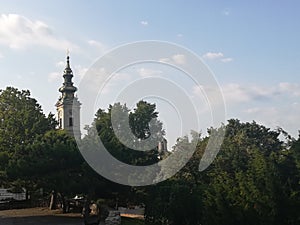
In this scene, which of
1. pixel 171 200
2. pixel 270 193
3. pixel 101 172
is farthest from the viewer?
pixel 101 172

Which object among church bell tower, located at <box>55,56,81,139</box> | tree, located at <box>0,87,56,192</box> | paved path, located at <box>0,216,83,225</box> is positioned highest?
church bell tower, located at <box>55,56,81,139</box>

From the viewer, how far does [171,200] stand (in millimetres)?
18031

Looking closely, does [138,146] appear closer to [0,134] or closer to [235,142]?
[235,142]

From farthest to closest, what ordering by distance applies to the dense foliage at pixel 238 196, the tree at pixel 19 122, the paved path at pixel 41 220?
the tree at pixel 19 122
the paved path at pixel 41 220
the dense foliage at pixel 238 196

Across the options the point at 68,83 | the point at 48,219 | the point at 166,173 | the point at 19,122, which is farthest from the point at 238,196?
the point at 68,83

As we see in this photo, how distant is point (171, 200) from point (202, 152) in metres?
6.97

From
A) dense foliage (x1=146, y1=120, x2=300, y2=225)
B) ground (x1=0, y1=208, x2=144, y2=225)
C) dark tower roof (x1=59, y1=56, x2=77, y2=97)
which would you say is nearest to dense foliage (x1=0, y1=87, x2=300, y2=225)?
dense foliage (x1=146, y1=120, x2=300, y2=225)

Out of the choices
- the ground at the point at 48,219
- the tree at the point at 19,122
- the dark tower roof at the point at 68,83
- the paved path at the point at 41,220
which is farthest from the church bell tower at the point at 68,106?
the paved path at the point at 41,220

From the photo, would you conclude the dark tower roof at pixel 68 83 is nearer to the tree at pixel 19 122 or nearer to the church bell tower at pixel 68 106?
the church bell tower at pixel 68 106

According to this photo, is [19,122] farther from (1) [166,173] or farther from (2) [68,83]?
(2) [68,83]

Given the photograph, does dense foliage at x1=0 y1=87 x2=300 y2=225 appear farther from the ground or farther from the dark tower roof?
the dark tower roof

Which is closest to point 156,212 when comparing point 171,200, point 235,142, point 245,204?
point 171,200

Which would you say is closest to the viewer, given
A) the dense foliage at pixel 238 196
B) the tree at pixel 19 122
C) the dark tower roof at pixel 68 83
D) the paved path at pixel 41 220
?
the dense foliage at pixel 238 196

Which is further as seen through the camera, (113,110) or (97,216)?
(113,110)
